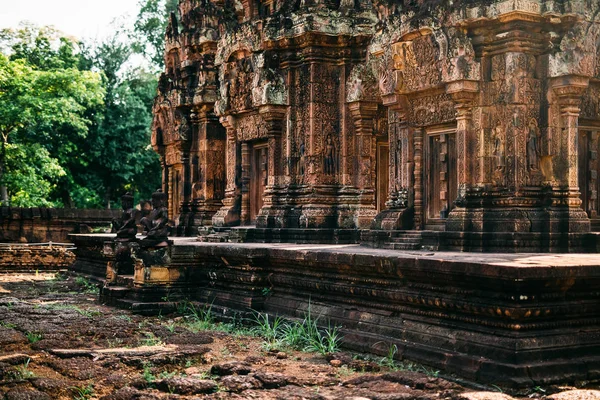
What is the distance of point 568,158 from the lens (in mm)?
8977

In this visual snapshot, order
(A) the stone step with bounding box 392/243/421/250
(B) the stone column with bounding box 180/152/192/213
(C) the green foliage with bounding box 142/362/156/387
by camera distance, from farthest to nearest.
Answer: (B) the stone column with bounding box 180/152/192/213 → (A) the stone step with bounding box 392/243/421/250 → (C) the green foliage with bounding box 142/362/156/387

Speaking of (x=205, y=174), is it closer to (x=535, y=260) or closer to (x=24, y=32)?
(x=535, y=260)

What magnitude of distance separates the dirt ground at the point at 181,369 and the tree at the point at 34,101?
14.8m

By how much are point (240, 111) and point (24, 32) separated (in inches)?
641

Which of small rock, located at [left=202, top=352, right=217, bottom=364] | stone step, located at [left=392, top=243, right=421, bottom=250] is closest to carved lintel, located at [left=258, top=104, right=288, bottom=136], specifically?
stone step, located at [left=392, top=243, right=421, bottom=250]

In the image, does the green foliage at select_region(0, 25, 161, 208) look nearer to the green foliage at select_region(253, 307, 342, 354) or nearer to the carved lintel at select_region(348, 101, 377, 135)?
the carved lintel at select_region(348, 101, 377, 135)

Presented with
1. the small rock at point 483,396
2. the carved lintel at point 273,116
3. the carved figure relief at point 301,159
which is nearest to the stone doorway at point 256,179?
the carved lintel at point 273,116

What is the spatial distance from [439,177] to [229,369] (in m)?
3.78

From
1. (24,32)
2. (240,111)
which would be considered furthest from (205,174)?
(24,32)

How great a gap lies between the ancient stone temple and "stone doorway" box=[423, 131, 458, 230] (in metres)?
0.02

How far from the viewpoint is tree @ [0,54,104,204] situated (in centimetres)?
2447

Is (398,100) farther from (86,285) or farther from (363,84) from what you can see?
(86,285)

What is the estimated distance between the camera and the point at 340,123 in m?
12.9

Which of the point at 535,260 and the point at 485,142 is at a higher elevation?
the point at 485,142
